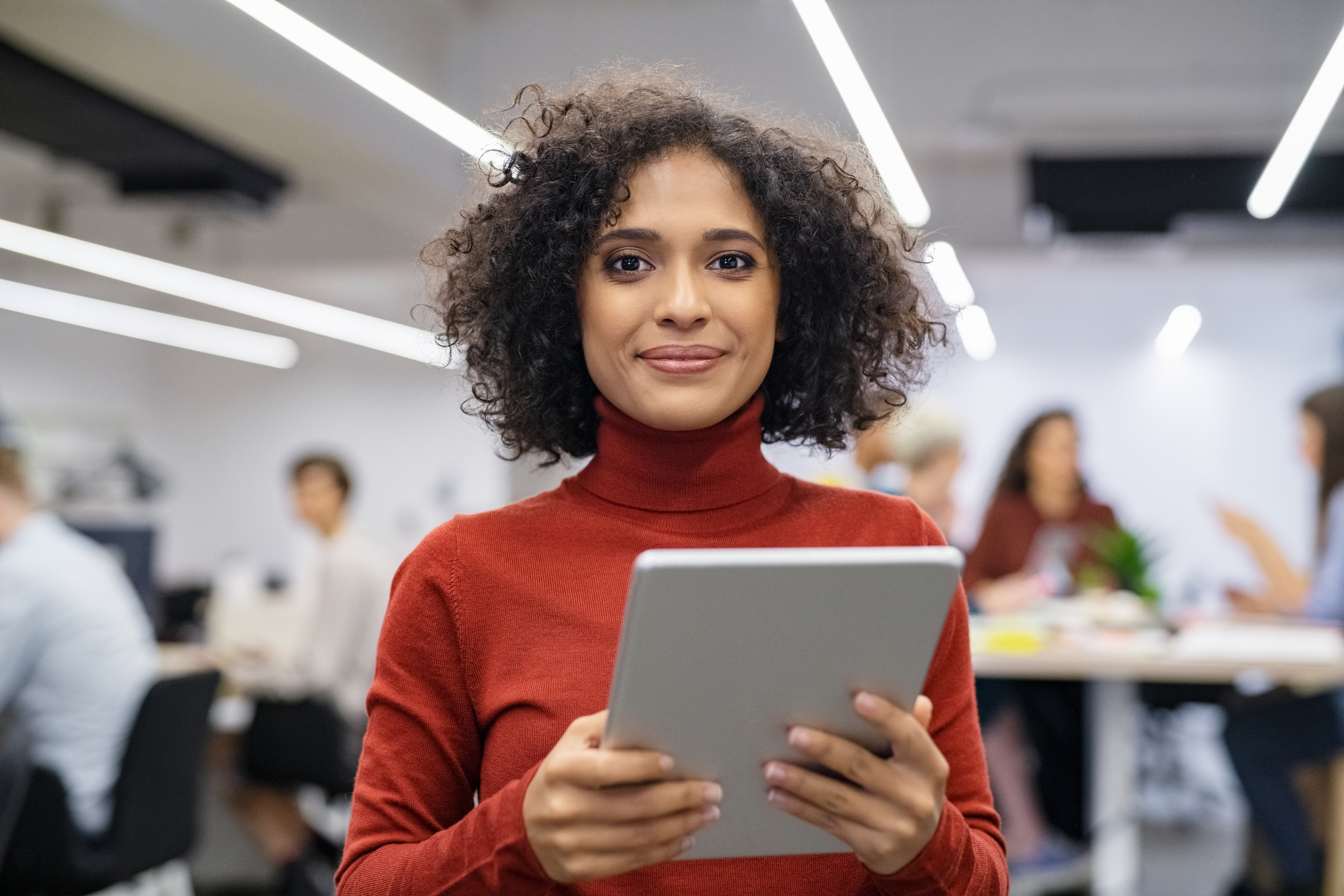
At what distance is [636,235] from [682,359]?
114 mm

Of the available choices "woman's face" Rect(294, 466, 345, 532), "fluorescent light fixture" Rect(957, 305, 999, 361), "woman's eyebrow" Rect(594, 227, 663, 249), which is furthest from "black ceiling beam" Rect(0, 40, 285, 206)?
"woman's eyebrow" Rect(594, 227, 663, 249)

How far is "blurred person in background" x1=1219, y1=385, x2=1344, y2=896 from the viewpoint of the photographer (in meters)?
3.70

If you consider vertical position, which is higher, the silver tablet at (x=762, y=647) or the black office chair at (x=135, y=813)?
the silver tablet at (x=762, y=647)

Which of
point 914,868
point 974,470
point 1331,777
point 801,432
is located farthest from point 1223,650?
point 974,470

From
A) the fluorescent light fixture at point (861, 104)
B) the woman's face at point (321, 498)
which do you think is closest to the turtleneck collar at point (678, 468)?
the fluorescent light fixture at point (861, 104)

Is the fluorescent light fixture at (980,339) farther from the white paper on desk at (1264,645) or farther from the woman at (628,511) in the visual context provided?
the woman at (628,511)

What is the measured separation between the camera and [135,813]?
287 centimetres

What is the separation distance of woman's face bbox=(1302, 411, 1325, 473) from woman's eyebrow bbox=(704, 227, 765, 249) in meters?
3.54

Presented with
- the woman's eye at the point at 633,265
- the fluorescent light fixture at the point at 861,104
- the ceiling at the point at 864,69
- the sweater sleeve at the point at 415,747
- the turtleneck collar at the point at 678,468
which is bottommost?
the sweater sleeve at the point at 415,747

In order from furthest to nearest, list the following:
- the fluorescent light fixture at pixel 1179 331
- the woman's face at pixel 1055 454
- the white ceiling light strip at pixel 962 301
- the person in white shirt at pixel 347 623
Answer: the fluorescent light fixture at pixel 1179 331, the woman's face at pixel 1055 454, the person in white shirt at pixel 347 623, the white ceiling light strip at pixel 962 301

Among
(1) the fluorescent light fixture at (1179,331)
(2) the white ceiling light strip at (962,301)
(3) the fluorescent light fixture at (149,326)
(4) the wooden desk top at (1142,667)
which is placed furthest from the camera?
(1) the fluorescent light fixture at (1179,331)

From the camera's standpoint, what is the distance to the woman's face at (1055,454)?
4.28 m

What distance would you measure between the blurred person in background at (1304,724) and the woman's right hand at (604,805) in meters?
3.49

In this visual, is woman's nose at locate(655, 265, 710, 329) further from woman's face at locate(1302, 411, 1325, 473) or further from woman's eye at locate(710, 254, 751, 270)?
woman's face at locate(1302, 411, 1325, 473)
